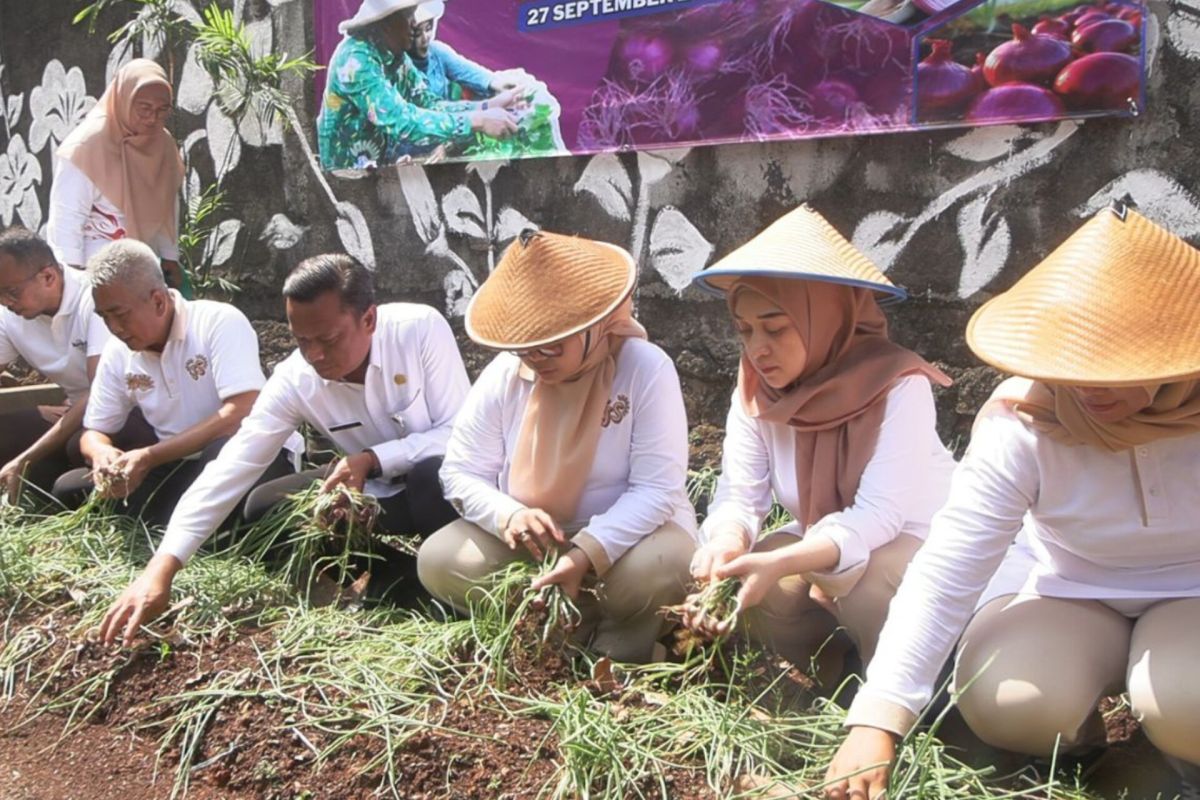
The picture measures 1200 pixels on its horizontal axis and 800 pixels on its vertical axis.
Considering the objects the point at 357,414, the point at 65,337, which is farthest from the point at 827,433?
the point at 65,337

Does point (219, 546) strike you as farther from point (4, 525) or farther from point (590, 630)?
point (590, 630)

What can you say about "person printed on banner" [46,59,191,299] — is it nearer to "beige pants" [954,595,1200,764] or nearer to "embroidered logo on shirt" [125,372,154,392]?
"embroidered logo on shirt" [125,372,154,392]

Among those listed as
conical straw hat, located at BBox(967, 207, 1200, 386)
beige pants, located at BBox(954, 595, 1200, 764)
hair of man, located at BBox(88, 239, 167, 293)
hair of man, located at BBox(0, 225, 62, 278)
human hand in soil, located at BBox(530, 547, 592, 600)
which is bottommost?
human hand in soil, located at BBox(530, 547, 592, 600)

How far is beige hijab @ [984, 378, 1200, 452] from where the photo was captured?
1.97 m

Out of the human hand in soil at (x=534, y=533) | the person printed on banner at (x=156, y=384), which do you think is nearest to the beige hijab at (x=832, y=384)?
the human hand in soil at (x=534, y=533)

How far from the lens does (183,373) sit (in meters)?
4.14

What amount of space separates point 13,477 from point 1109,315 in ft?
12.8

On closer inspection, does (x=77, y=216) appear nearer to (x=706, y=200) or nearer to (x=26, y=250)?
(x=26, y=250)

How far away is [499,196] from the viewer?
524 cm

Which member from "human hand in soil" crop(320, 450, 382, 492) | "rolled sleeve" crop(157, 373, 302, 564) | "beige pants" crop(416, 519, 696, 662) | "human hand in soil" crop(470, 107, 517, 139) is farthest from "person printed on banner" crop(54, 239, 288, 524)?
"human hand in soil" crop(470, 107, 517, 139)

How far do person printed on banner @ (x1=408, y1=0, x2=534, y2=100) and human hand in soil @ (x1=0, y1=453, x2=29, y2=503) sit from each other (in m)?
2.28

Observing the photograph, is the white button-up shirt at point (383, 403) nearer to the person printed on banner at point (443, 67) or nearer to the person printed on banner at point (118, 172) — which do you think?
the person printed on banner at point (443, 67)

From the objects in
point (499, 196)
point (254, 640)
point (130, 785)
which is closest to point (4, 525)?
point (254, 640)

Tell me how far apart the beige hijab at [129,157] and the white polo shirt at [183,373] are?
149 cm
